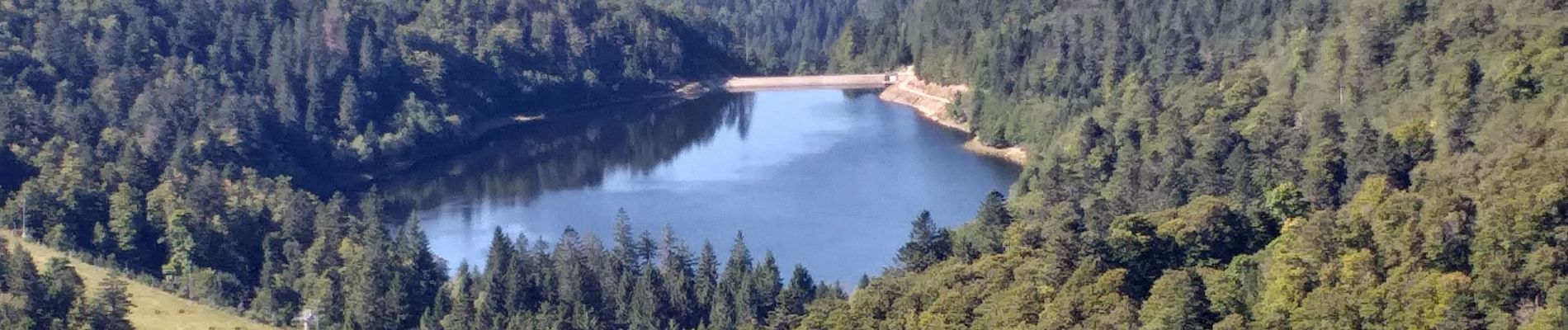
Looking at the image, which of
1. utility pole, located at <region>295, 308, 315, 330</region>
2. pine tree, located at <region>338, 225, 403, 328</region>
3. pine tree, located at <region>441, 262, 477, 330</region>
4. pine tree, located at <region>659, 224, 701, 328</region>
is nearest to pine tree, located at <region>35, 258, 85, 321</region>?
utility pole, located at <region>295, 308, 315, 330</region>

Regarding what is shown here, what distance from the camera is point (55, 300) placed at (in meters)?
63.5

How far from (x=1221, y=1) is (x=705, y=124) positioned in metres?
35.7

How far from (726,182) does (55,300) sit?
4160 cm

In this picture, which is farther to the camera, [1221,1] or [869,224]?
[1221,1]

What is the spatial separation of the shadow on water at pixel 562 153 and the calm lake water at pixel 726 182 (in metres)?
0.16

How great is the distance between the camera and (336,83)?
390 ft

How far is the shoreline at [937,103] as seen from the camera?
108312 millimetres

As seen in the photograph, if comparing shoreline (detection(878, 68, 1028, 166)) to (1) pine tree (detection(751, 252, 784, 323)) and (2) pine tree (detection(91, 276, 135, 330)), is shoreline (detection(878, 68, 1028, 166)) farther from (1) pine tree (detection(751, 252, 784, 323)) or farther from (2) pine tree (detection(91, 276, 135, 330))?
(2) pine tree (detection(91, 276, 135, 330))

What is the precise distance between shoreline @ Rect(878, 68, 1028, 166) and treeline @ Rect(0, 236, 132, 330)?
48.6 m

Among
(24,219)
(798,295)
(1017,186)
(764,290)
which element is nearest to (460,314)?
(764,290)

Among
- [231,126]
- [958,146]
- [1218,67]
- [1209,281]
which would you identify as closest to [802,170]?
[958,146]

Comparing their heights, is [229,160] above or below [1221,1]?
below

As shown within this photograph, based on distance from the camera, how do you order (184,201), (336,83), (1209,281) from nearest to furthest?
(1209,281) → (184,201) → (336,83)

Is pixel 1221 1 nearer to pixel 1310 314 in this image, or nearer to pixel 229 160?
pixel 229 160
